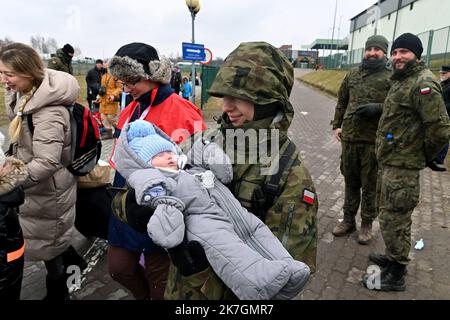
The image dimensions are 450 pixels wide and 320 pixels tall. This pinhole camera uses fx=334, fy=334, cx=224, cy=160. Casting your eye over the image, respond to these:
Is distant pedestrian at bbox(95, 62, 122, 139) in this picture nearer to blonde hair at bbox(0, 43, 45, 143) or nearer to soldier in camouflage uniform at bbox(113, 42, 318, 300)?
blonde hair at bbox(0, 43, 45, 143)

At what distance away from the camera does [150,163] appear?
162cm

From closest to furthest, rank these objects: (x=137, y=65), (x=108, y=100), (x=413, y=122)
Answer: (x=137, y=65) → (x=413, y=122) → (x=108, y=100)

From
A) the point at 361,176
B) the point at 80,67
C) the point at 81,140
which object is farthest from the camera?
the point at 80,67

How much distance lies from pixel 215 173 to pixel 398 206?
7.51 ft

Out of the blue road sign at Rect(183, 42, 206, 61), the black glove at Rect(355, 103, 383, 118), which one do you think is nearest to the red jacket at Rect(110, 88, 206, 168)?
the black glove at Rect(355, 103, 383, 118)

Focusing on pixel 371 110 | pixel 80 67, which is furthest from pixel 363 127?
pixel 80 67

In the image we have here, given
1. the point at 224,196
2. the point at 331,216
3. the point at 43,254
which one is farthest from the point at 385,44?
the point at 43,254

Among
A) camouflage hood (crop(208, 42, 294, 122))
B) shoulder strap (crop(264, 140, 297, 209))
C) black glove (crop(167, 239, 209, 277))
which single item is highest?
camouflage hood (crop(208, 42, 294, 122))

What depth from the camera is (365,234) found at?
13.4 ft

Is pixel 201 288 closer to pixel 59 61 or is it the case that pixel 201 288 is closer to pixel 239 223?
pixel 239 223

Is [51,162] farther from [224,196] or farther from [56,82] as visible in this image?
[224,196]

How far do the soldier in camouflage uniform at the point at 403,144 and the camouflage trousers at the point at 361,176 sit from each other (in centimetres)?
70

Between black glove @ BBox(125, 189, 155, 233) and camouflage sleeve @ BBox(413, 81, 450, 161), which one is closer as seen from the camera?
black glove @ BBox(125, 189, 155, 233)

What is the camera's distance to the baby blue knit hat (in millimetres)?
1634
